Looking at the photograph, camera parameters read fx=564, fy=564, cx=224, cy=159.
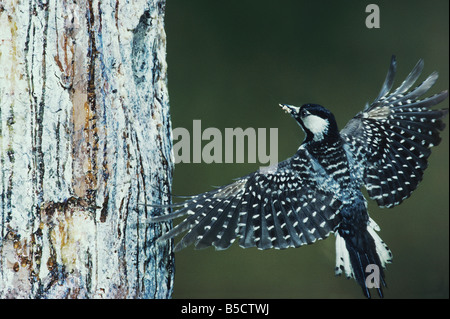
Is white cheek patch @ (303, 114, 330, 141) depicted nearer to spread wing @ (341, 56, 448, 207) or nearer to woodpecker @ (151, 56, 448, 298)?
woodpecker @ (151, 56, 448, 298)

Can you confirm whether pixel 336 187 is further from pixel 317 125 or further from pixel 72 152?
pixel 72 152

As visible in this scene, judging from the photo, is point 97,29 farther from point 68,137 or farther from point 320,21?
point 320,21

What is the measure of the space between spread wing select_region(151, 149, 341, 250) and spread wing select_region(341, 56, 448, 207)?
0.74ft

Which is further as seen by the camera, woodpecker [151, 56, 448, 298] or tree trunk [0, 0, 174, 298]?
woodpecker [151, 56, 448, 298]

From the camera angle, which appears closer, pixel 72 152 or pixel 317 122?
pixel 72 152

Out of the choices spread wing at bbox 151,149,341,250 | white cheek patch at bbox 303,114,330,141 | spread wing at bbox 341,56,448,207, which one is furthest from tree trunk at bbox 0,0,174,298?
spread wing at bbox 341,56,448,207

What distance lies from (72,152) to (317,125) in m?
1.01

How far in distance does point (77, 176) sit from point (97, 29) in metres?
0.40

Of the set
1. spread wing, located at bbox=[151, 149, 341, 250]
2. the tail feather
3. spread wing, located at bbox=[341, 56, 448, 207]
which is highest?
spread wing, located at bbox=[341, 56, 448, 207]

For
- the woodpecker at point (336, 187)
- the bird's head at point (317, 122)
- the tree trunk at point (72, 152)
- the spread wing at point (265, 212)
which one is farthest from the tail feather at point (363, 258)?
the tree trunk at point (72, 152)

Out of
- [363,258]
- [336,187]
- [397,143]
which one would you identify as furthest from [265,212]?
[397,143]

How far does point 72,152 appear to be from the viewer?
150 cm

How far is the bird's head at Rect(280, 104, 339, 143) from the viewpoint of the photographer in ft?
7.00

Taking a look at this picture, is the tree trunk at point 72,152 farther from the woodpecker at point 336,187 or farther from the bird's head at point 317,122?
the bird's head at point 317,122
